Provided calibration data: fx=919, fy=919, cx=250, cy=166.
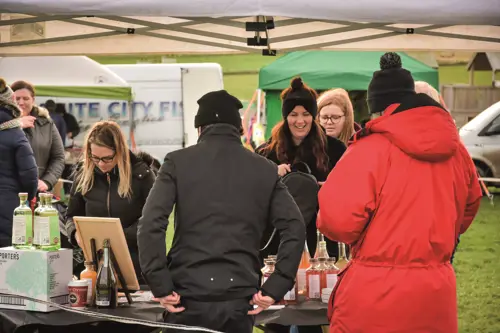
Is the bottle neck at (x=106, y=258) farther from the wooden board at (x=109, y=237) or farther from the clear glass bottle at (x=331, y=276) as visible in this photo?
the clear glass bottle at (x=331, y=276)

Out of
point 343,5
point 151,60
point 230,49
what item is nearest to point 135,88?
point 151,60

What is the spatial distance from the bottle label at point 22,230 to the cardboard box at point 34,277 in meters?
0.06

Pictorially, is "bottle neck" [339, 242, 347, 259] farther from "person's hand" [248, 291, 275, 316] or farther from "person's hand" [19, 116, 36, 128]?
"person's hand" [19, 116, 36, 128]

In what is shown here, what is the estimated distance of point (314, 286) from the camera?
4270mm

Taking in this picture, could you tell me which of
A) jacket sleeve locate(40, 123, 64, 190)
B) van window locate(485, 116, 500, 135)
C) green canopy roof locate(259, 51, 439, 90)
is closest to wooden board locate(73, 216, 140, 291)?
jacket sleeve locate(40, 123, 64, 190)

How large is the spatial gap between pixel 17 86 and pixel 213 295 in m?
4.22

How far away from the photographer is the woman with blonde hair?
553 cm

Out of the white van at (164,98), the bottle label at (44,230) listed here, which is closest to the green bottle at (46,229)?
the bottle label at (44,230)

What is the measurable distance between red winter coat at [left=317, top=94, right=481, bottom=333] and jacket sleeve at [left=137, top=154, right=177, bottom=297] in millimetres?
592

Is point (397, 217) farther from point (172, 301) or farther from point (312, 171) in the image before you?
point (312, 171)

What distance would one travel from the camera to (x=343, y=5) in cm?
423

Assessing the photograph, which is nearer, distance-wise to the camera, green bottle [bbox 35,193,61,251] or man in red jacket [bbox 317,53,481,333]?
man in red jacket [bbox 317,53,481,333]

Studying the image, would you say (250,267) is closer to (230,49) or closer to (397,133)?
(397,133)

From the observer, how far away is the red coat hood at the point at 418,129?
344 cm
